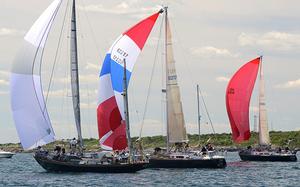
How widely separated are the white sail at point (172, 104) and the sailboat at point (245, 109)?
568 inches

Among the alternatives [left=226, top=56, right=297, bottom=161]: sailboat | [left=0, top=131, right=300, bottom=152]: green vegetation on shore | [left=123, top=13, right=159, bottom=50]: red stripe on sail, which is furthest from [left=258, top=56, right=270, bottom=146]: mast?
[left=0, top=131, right=300, bottom=152]: green vegetation on shore

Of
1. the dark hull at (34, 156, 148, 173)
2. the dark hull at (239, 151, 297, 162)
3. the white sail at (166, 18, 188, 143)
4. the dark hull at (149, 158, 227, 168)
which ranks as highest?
the white sail at (166, 18, 188, 143)

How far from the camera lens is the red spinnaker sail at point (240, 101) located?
98.4 meters

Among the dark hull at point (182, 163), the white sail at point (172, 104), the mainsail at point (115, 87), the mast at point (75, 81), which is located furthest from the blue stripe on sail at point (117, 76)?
the dark hull at point (182, 163)

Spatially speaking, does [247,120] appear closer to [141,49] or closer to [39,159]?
[141,49]

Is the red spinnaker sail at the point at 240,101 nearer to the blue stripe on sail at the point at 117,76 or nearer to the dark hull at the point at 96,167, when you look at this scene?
the blue stripe on sail at the point at 117,76

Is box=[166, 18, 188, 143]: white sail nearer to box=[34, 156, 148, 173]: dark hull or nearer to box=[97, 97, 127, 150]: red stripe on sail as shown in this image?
box=[97, 97, 127, 150]: red stripe on sail

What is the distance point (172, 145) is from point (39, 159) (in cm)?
1496

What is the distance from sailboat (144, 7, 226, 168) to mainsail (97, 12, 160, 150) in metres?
5.73

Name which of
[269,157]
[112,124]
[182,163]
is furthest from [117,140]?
[269,157]

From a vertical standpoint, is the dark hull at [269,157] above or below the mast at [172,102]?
below

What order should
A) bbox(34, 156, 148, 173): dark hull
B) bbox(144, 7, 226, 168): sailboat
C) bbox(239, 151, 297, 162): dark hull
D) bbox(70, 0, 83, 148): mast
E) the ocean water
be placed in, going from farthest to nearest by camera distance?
1. bbox(239, 151, 297, 162): dark hull
2. bbox(144, 7, 226, 168): sailboat
3. bbox(34, 156, 148, 173): dark hull
4. bbox(70, 0, 83, 148): mast
5. the ocean water

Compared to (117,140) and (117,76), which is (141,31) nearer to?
(117,76)

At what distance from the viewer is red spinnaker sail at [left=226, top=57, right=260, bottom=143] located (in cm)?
9844
